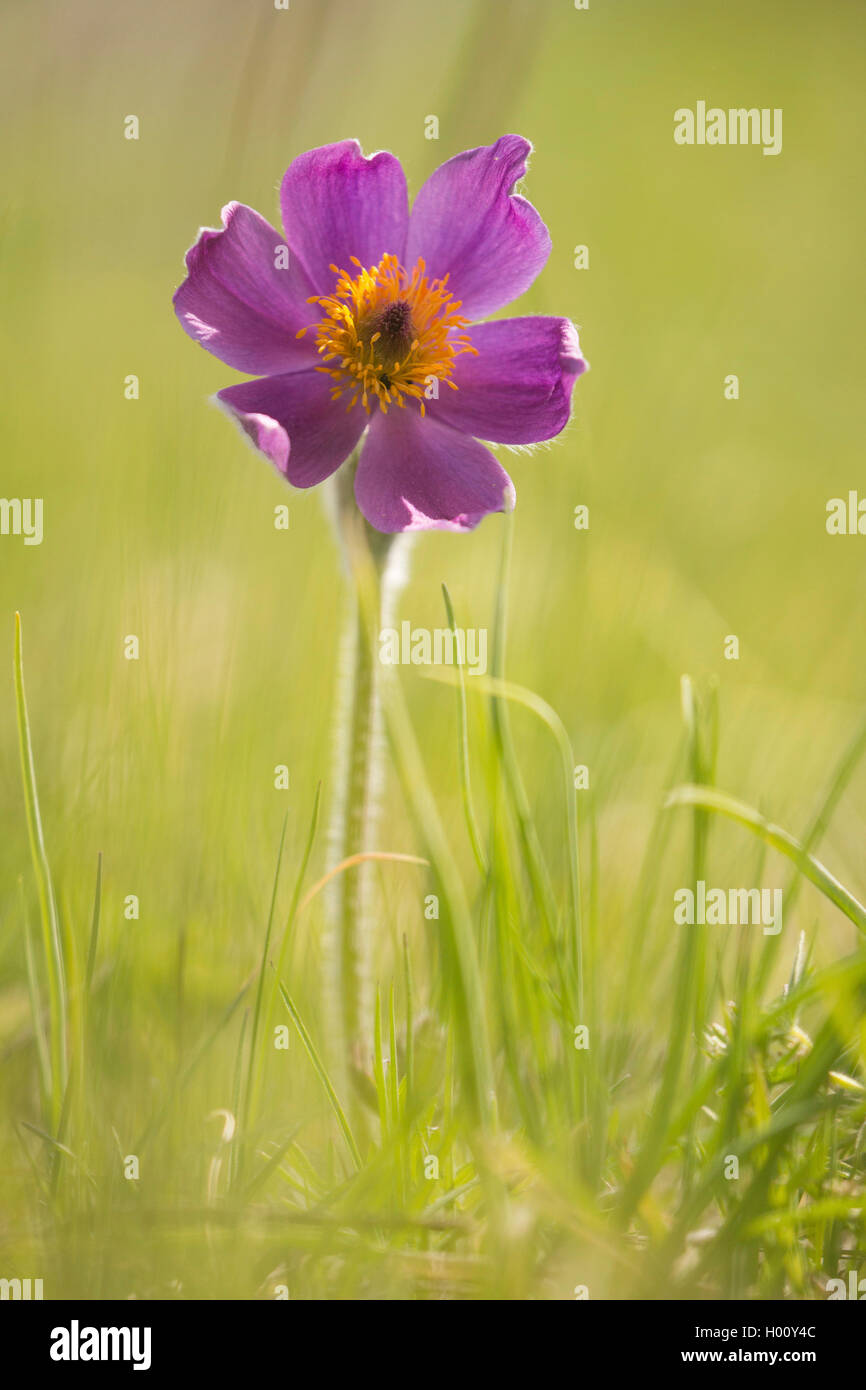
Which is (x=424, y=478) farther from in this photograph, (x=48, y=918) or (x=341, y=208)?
(x=48, y=918)

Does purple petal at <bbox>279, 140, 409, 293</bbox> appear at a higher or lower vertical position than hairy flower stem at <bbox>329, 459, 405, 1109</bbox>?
higher

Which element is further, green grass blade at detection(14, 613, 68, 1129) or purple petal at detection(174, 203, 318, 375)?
purple petal at detection(174, 203, 318, 375)

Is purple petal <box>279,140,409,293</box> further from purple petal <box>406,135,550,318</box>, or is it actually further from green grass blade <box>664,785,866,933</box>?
green grass blade <box>664,785,866,933</box>

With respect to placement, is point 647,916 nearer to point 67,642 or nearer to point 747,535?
point 67,642

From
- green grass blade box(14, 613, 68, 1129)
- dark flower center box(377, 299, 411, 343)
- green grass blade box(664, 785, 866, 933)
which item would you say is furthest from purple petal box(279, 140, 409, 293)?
green grass blade box(664, 785, 866, 933)

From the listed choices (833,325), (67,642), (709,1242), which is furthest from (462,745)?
(833,325)

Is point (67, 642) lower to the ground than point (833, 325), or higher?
lower
